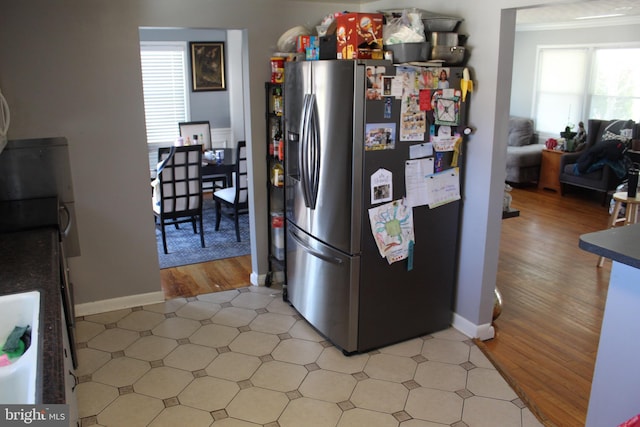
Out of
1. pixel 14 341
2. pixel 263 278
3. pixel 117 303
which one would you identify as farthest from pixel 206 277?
pixel 14 341

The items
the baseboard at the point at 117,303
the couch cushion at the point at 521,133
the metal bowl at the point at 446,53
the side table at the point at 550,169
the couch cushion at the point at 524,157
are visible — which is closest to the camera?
the metal bowl at the point at 446,53

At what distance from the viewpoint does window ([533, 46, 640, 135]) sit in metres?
7.48

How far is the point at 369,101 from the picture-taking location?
295 cm

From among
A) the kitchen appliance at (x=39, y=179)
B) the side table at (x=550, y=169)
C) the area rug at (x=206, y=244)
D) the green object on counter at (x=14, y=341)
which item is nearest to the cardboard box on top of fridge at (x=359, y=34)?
the kitchen appliance at (x=39, y=179)

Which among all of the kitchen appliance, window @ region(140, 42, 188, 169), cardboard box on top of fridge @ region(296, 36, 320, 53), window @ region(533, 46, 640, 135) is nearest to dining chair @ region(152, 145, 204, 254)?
the kitchen appliance

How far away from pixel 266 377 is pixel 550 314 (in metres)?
2.16

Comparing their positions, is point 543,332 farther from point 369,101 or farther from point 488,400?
point 369,101

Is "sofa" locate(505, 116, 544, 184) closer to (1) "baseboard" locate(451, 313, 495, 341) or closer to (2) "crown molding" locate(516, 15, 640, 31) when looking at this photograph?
(2) "crown molding" locate(516, 15, 640, 31)

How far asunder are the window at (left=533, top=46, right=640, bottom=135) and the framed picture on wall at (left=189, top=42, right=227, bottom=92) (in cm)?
507

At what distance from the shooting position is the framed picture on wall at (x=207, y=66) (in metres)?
7.13

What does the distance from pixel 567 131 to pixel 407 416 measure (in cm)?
619

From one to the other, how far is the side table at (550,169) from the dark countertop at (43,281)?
671 cm

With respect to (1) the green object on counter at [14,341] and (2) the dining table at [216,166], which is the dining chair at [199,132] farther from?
(1) the green object on counter at [14,341]

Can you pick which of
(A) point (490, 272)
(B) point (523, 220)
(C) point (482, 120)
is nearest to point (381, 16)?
(C) point (482, 120)
